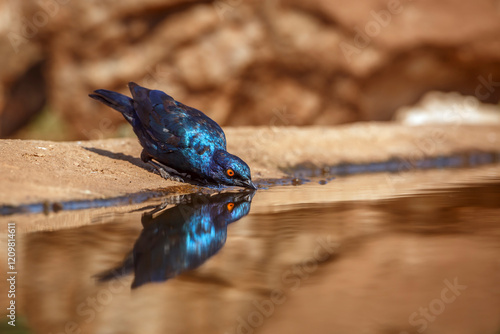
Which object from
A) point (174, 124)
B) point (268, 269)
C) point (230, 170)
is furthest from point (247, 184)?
point (268, 269)

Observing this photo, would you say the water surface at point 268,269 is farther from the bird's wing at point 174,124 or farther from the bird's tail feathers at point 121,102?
the bird's tail feathers at point 121,102

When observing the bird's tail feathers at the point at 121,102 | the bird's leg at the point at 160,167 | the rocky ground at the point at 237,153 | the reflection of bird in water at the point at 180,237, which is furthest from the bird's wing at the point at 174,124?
the reflection of bird in water at the point at 180,237

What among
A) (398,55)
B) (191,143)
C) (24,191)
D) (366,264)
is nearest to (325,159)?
(191,143)

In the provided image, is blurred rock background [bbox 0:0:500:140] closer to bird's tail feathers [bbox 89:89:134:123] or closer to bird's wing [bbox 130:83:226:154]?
bird's tail feathers [bbox 89:89:134:123]

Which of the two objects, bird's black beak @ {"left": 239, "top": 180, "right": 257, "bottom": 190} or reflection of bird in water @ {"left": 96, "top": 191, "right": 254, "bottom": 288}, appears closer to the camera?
reflection of bird in water @ {"left": 96, "top": 191, "right": 254, "bottom": 288}

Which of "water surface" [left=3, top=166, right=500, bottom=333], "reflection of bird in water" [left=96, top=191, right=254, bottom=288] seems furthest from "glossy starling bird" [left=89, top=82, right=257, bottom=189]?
"water surface" [left=3, top=166, right=500, bottom=333]

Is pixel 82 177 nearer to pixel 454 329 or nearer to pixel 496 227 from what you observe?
pixel 496 227

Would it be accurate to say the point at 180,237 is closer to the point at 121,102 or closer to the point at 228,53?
the point at 121,102
